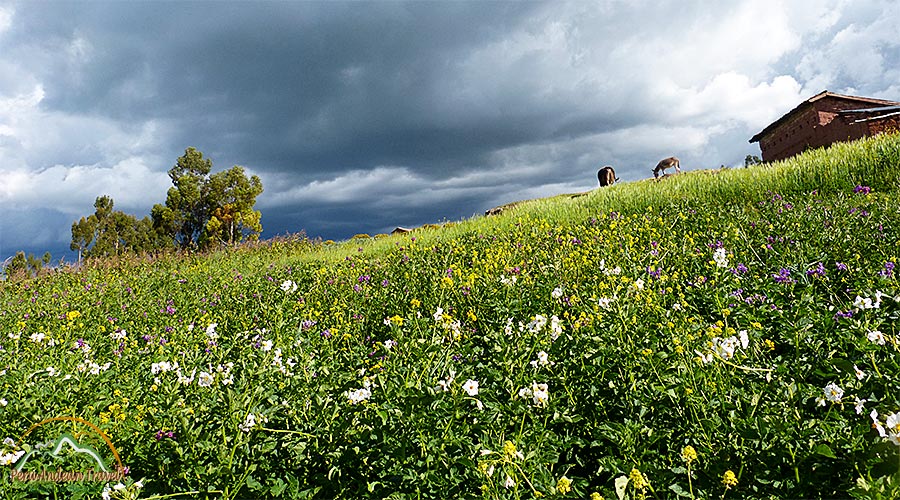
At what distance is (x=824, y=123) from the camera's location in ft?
74.6

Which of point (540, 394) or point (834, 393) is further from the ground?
point (540, 394)

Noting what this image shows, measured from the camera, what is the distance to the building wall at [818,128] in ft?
68.8

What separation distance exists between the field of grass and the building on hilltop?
1960 centimetres

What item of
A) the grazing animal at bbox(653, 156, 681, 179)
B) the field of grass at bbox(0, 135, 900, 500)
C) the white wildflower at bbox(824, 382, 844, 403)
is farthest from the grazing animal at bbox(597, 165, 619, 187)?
the white wildflower at bbox(824, 382, 844, 403)

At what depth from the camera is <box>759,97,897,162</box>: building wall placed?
20969mm

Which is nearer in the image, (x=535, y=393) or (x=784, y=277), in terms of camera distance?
(x=535, y=393)

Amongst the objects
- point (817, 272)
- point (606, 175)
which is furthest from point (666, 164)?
point (817, 272)

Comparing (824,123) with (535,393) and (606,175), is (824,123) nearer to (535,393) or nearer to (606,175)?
(606,175)

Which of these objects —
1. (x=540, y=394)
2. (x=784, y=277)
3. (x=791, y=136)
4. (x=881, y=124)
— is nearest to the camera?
(x=540, y=394)

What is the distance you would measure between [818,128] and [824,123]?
376mm

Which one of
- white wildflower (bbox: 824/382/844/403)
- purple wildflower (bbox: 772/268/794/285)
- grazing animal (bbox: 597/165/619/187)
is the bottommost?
white wildflower (bbox: 824/382/844/403)

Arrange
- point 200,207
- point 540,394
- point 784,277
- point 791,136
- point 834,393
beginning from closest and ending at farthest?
1. point 834,393
2. point 540,394
3. point 784,277
4. point 791,136
5. point 200,207

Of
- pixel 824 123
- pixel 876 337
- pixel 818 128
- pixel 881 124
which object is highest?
pixel 824 123

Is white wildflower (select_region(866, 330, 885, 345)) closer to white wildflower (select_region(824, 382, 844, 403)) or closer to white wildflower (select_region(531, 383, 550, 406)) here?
white wildflower (select_region(824, 382, 844, 403))
